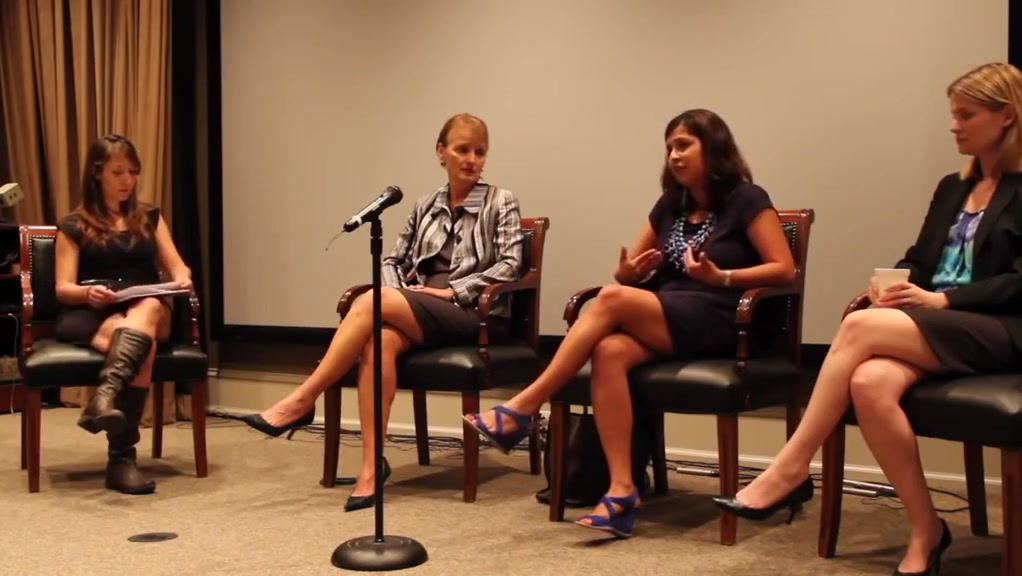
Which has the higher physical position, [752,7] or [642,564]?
[752,7]

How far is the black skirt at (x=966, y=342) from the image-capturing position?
2.46 m

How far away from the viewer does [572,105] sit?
4.13m

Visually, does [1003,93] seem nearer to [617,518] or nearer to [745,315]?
[745,315]

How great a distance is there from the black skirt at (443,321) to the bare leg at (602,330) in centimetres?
57

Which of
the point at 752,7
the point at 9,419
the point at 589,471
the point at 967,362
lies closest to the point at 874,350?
the point at 967,362

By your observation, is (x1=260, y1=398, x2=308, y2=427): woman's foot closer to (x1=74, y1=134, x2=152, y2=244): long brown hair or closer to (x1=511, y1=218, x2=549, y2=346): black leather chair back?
(x1=511, y1=218, x2=549, y2=346): black leather chair back

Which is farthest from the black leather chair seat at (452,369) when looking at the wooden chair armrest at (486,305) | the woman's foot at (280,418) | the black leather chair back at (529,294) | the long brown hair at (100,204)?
the long brown hair at (100,204)

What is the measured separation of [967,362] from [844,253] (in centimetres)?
121

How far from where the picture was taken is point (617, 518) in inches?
112

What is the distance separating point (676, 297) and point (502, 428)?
588 millimetres

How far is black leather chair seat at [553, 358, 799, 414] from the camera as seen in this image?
2826mm

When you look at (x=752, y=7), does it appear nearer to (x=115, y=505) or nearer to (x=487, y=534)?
(x=487, y=534)

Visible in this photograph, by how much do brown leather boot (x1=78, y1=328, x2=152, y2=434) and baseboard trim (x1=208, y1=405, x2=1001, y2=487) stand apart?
4.51 ft

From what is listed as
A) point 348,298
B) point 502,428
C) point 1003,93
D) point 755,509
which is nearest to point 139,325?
point 348,298
